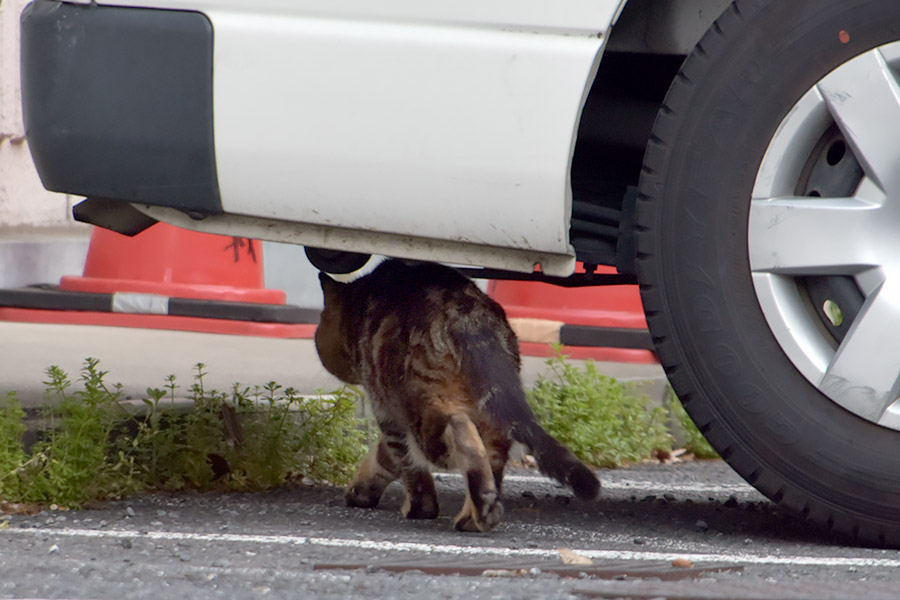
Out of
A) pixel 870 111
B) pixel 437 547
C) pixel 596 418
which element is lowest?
pixel 437 547

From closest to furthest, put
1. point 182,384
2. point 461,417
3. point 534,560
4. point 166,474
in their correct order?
point 534,560, point 461,417, point 166,474, point 182,384

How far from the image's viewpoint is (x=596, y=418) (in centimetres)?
469

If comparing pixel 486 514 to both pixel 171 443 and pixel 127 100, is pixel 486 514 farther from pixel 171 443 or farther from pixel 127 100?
pixel 127 100

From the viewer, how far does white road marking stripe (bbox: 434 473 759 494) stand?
415 centimetres

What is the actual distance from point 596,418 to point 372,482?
1.28 metres

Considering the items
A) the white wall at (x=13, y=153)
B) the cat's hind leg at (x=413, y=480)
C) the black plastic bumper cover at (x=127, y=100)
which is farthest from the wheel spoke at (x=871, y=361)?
the white wall at (x=13, y=153)

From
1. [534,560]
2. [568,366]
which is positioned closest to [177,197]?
[534,560]

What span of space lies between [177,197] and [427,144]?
64cm

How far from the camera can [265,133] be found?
2.96m

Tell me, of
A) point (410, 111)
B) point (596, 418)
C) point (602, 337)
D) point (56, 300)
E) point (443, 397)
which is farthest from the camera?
point (56, 300)

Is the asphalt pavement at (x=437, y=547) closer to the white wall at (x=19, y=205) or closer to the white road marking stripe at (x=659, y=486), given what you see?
the white road marking stripe at (x=659, y=486)

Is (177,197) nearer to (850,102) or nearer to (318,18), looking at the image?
(318,18)

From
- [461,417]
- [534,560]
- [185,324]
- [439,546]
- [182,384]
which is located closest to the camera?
[534,560]

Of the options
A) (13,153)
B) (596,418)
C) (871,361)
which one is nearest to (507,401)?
(871,361)
